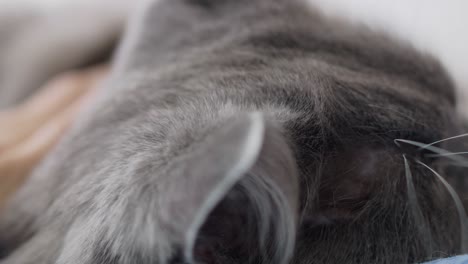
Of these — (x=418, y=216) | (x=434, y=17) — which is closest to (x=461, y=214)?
(x=418, y=216)

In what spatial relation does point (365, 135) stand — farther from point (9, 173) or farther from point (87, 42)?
point (87, 42)

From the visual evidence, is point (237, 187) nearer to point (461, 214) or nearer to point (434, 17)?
point (461, 214)

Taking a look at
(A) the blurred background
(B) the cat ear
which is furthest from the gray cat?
(A) the blurred background

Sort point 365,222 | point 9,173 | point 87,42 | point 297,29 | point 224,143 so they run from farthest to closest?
1. point 87,42
2. point 9,173
3. point 297,29
4. point 365,222
5. point 224,143

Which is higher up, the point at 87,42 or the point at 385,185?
the point at 87,42

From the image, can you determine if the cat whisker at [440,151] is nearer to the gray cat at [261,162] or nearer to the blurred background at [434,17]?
the gray cat at [261,162]

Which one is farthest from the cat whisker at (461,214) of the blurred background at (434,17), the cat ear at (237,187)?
the blurred background at (434,17)

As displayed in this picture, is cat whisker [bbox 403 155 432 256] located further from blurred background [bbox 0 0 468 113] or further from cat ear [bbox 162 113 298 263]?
blurred background [bbox 0 0 468 113]

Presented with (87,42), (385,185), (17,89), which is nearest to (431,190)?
(385,185)
